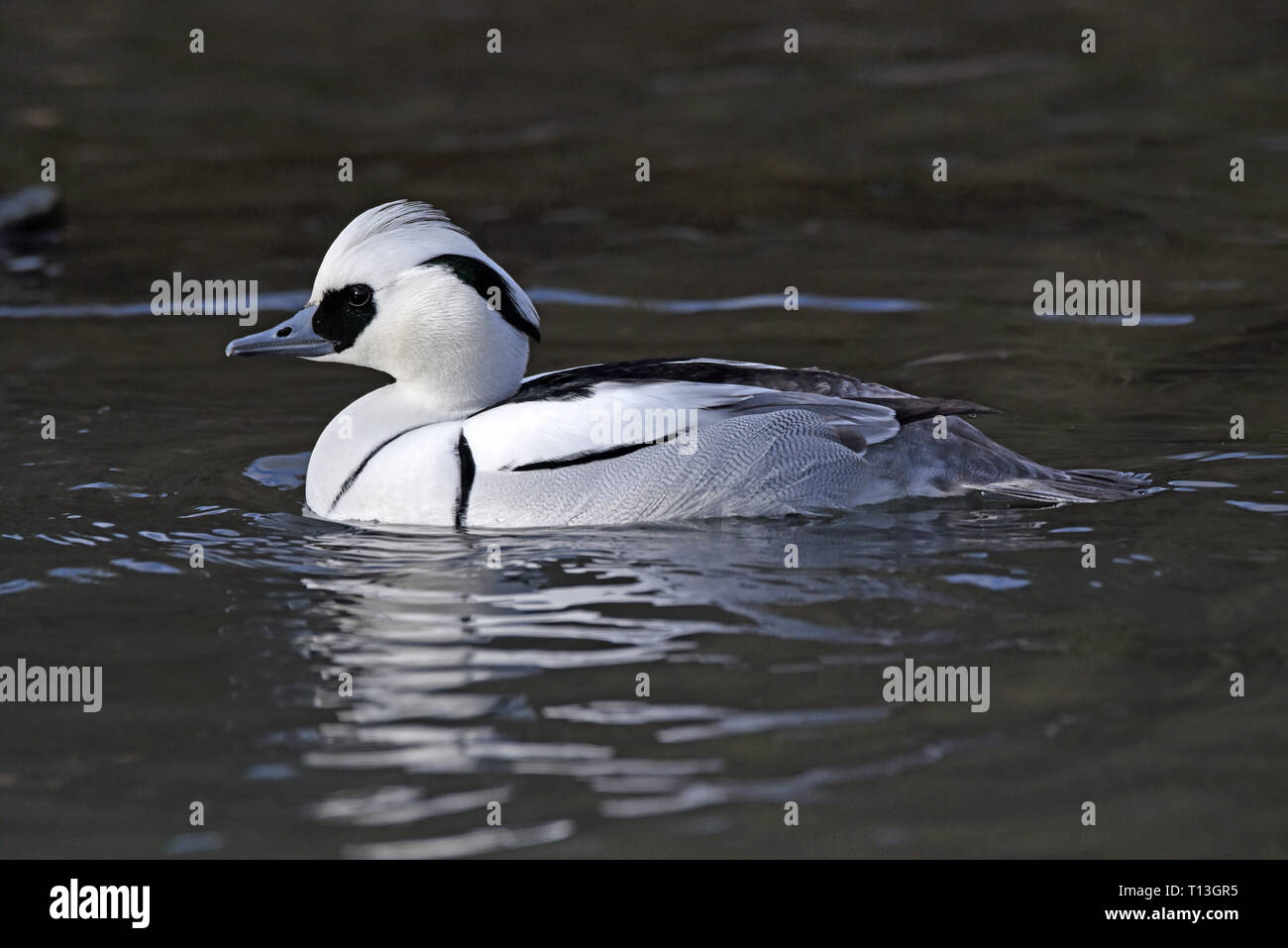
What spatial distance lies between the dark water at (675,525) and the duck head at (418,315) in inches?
31.5

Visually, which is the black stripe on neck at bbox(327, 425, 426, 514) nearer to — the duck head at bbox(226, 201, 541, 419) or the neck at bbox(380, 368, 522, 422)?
the neck at bbox(380, 368, 522, 422)

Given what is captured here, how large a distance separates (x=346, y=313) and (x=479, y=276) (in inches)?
26.5

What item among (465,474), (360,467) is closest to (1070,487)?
(465,474)

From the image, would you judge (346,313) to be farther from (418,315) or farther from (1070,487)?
(1070,487)

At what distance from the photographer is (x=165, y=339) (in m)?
12.6

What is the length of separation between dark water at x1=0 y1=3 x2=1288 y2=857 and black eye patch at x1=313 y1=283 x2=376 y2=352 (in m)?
0.92

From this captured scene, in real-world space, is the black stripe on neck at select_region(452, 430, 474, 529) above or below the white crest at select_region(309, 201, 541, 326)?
below

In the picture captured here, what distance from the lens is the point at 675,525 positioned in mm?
8047

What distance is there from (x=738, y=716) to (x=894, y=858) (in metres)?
1.00

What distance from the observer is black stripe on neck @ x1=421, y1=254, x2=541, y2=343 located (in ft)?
26.7

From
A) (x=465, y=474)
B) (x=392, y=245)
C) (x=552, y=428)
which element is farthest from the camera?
(x=392, y=245)

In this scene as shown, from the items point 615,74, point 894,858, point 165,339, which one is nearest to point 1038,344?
point 165,339

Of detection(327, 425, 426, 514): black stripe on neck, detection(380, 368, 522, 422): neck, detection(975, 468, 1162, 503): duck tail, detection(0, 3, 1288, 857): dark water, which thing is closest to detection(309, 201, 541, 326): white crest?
detection(380, 368, 522, 422): neck

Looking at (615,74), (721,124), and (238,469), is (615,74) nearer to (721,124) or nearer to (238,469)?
(721,124)
